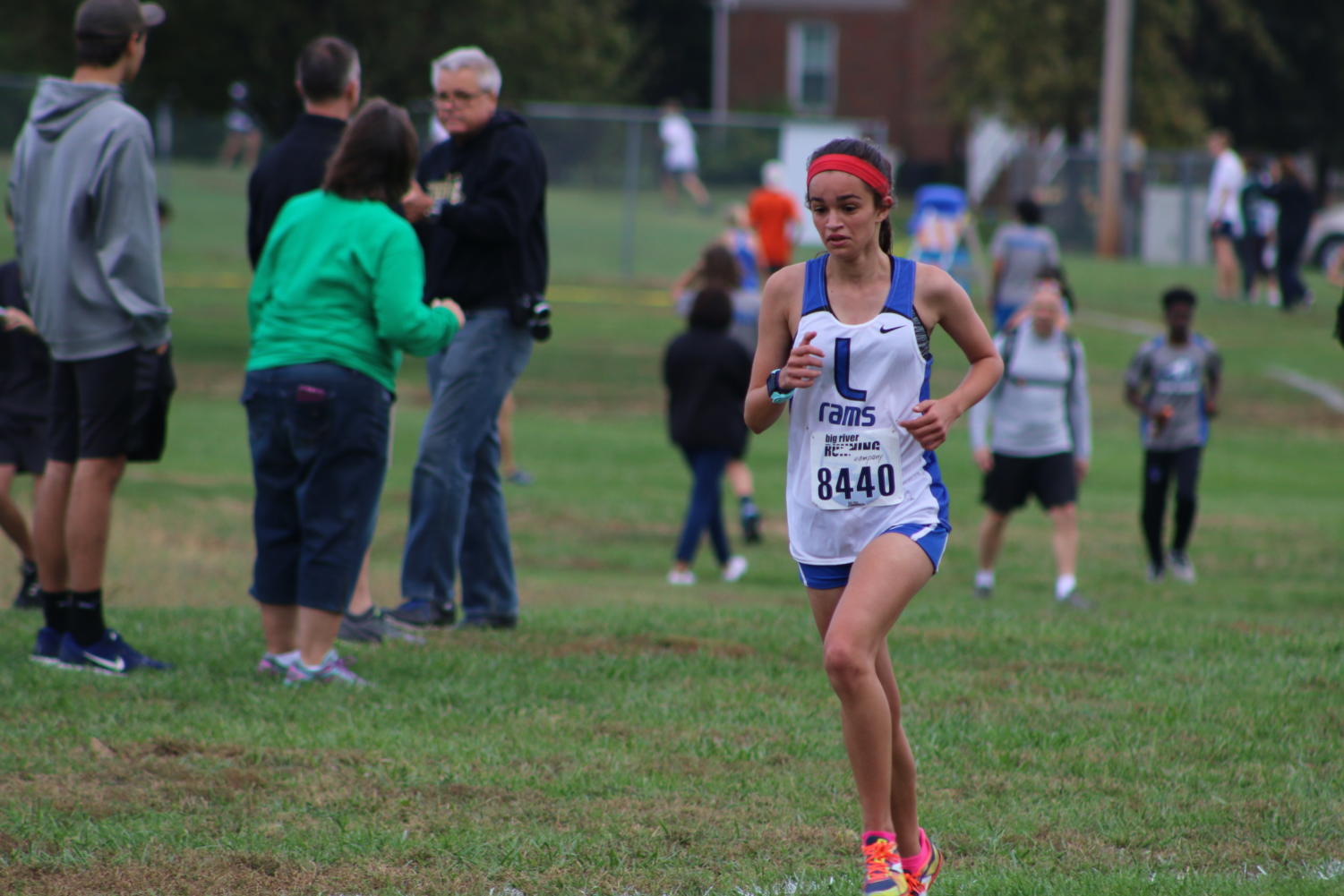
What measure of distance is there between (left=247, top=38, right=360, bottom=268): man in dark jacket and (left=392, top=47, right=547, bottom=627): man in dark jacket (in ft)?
1.82

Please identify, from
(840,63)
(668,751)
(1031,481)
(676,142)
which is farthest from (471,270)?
(840,63)

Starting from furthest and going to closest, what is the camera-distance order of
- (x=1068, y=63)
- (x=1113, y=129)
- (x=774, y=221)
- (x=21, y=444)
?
(x=1068, y=63) < (x=1113, y=129) < (x=774, y=221) < (x=21, y=444)

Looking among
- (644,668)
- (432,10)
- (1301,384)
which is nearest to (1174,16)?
(1301,384)

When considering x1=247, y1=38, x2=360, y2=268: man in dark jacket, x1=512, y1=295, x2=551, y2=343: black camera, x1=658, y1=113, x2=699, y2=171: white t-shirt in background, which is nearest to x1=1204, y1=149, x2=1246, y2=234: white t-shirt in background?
x1=658, y1=113, x2=699, y2=171: white t-shirt in background

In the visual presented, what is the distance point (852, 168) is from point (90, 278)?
3279 millimetres

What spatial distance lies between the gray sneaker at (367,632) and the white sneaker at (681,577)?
3989 millimetres

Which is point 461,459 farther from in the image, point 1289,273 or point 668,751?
point 1289,273

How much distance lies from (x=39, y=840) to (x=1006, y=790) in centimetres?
292

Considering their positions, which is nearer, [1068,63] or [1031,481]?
[1031,481]

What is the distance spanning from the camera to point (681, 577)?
11.3m

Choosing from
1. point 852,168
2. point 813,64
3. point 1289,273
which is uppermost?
point 813,64

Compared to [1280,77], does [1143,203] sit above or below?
below

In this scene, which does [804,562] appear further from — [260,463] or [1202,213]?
[1202,213]

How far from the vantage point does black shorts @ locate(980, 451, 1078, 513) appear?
10359 mm
